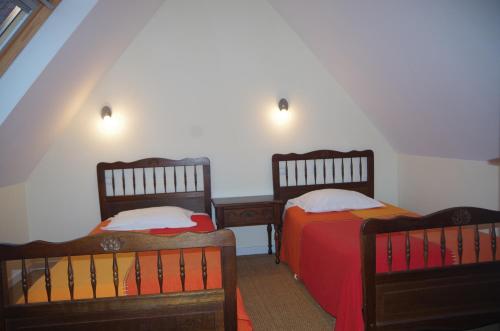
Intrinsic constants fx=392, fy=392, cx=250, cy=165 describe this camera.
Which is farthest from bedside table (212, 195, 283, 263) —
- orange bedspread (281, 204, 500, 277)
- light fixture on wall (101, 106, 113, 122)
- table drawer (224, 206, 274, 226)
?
light fixture on wall (101, 106, 113, 122)

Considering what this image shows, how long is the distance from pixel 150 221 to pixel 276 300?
1.19 metres

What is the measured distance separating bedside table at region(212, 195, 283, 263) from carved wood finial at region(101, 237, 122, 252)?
192 centimetres

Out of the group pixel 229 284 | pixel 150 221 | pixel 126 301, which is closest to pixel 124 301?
pixel 126 301

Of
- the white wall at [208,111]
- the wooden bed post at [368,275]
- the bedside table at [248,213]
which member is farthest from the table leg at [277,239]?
the wooden bed post at [368,275]

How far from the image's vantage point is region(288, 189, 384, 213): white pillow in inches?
141

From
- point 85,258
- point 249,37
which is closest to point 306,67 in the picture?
point 249,37

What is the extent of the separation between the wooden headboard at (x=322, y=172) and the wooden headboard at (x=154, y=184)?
2.60ft

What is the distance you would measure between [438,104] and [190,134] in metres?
2.28

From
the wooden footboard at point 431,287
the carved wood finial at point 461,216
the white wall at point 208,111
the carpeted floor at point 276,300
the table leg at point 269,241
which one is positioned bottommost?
the carpeted floor at point 276,300

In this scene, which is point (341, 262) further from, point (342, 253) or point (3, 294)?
point (3, 294)

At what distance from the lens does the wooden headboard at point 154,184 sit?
12.5 feet

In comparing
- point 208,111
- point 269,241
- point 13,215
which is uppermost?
point 208,111

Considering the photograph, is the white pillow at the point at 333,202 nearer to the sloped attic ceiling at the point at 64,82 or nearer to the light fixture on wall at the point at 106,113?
the light fixture on wall at the point at 106,113

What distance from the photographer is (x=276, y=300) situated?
Result: 121 inches
